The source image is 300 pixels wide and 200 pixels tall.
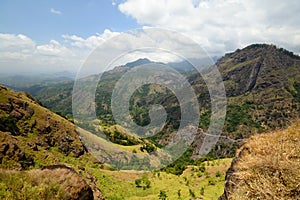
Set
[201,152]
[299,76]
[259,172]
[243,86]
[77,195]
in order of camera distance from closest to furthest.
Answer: [259,172], [77,195], [201,152], [299,76], [243,86]

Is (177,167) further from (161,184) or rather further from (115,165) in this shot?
(161,184)

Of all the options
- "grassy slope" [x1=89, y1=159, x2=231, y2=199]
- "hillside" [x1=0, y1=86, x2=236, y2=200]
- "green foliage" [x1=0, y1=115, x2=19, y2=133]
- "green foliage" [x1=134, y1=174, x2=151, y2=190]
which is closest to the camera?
"hillside" [x1=0, y1=86, x2=236, y2=200]

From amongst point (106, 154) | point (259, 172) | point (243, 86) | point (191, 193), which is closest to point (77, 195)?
point (259, 172)

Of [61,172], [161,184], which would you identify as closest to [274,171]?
[61,172]

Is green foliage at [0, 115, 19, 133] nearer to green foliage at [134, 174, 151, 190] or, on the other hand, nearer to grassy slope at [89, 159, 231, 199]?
grassy slope at [89, 159, 231, 199]

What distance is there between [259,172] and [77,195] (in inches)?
190

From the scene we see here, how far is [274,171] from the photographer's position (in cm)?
537

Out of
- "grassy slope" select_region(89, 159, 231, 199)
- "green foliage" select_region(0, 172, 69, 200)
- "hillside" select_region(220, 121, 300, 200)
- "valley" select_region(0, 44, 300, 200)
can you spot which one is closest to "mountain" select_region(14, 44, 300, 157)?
"valley" select_region(0, 44, 300, 200)

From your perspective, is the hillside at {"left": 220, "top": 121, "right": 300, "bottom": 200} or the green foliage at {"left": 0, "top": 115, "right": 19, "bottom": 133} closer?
the hillside at {"left": 220, "top": 121, "right": 300, "bottom": 200}

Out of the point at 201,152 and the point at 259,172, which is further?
the point at 201,152

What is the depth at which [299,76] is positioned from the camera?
15475cm

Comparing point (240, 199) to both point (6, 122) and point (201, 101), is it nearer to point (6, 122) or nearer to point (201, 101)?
point (6, 122)

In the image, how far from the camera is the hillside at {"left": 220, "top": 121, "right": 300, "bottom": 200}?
470 centimetres

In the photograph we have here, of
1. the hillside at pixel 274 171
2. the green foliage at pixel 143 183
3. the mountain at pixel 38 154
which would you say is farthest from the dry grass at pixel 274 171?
the green foliage at pixel 143 183
